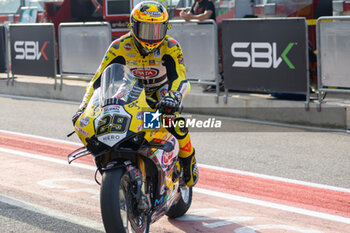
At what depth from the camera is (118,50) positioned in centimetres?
546

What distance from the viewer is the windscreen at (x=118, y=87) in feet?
15.3

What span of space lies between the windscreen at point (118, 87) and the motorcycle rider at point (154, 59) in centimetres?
28

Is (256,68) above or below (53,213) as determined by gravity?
above

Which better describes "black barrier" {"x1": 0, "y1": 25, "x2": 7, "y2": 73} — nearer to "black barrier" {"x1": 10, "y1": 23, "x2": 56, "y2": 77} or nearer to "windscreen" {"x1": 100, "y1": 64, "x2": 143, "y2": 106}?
"black barrier" {"x1": 10, "y1": 23, "x2": 56, "y2": 77}

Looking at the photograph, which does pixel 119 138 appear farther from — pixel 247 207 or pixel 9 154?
pixel 9 154

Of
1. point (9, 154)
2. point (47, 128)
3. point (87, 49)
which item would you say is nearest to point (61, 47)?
point (87, 49)

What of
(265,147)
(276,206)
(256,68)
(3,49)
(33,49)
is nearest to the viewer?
(276,206)

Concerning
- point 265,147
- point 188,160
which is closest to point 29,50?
point 265,147

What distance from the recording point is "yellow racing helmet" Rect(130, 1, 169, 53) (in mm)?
5223

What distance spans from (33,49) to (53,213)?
370 inches

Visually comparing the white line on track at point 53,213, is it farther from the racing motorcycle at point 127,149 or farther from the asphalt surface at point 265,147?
the asphalt surface at point 265,147

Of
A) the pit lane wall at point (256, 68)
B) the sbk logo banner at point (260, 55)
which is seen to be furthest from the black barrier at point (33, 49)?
the sbk logo banner at point (260, 55)

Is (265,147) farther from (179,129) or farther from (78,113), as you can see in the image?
(78,113)

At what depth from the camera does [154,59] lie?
5.46m
